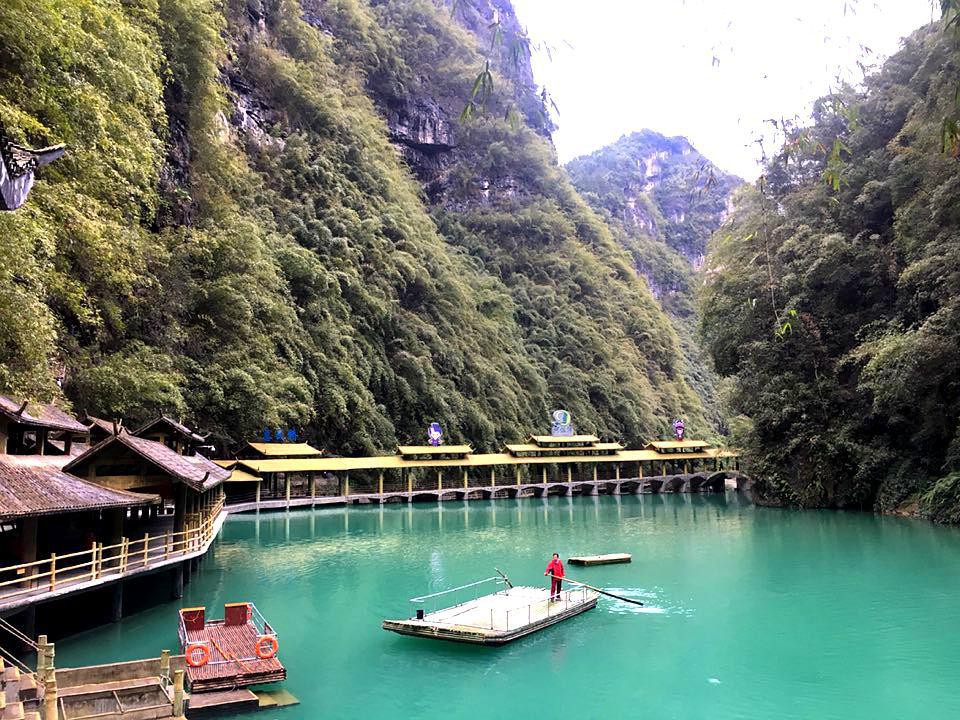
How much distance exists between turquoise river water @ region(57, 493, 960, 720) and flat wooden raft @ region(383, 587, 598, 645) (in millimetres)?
265

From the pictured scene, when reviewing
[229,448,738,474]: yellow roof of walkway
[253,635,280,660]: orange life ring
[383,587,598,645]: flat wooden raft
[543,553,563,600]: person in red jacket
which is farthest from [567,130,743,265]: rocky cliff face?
[253,635,280,660]: orange life ring

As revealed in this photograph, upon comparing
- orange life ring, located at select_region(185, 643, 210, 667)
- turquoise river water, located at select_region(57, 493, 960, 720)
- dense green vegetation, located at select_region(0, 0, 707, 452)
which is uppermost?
dense green vegetation, located at select_region(0, 0, 707, 452)

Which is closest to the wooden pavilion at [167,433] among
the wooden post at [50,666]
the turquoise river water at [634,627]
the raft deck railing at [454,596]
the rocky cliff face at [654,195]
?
the turquoise river water at [634,627]

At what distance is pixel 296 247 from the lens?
46.3 meters

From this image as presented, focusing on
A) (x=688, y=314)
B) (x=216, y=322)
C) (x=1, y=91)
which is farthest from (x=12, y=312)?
(x=688, y=314)

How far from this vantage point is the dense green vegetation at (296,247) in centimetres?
1994

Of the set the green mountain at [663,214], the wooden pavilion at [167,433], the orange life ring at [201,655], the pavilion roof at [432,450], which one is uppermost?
the green mountain at [663,214]

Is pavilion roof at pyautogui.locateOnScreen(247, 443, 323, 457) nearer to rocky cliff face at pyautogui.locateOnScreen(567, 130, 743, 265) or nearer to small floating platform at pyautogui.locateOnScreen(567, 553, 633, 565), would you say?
small floating platform at pyautogui.locateOnScreen(567, 553, 633, 565)

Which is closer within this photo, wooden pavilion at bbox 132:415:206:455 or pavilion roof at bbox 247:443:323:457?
wooden pavilion at bbox 132:415:206:455

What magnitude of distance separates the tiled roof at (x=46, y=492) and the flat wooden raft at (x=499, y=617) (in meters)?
5.79

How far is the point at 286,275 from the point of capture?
147 feet

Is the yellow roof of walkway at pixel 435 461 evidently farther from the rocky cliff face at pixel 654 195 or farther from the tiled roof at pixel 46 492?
the rocky cliff face at pixel 654 195

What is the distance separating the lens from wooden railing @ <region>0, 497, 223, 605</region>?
11.2 meters

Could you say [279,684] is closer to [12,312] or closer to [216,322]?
[12,312]
